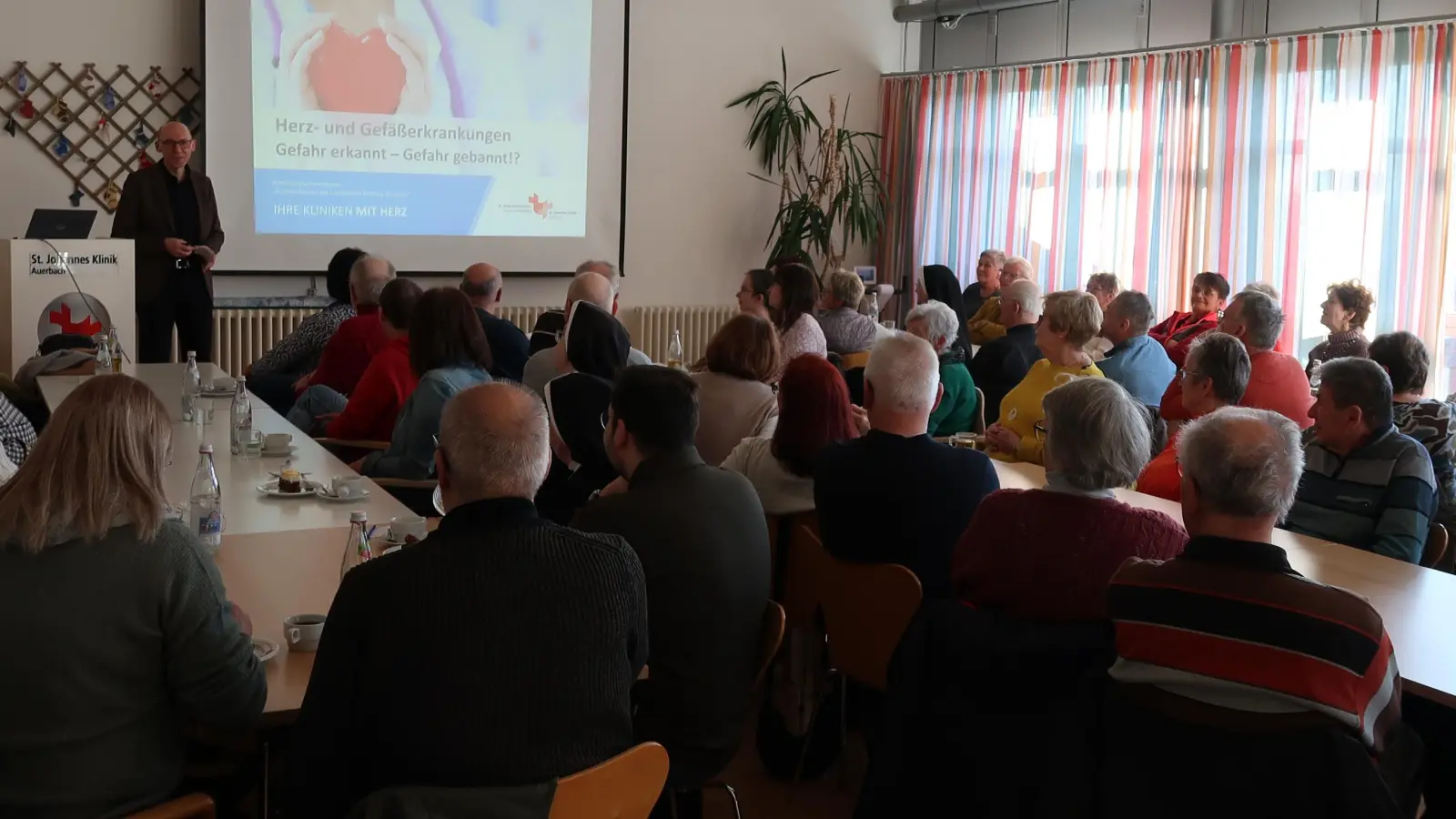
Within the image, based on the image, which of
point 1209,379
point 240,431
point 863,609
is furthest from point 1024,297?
point 240,431

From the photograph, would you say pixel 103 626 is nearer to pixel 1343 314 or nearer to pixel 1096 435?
pixel 1096 435

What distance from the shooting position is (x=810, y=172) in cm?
915

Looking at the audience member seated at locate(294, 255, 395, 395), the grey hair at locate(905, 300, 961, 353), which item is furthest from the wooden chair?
the grey hair at locate(905, 300, 961, 353)

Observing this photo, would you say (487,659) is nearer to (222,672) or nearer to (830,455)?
(222,672)

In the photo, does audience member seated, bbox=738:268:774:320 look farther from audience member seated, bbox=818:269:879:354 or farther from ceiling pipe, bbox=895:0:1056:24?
ceiling pipe, bbox=895:0:1056:24

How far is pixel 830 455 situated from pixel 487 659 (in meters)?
1.29

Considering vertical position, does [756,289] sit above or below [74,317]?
above

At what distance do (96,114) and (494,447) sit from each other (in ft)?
20.1

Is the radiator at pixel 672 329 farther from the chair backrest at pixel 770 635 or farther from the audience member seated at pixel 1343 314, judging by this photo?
the chair backrest at pixel 770 635

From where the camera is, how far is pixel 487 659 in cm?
163

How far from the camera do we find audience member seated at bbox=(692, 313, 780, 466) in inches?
143

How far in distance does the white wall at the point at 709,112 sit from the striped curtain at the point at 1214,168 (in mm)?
631

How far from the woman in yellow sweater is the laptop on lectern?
4494 millimetres

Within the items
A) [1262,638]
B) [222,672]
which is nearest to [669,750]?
[222,672]
